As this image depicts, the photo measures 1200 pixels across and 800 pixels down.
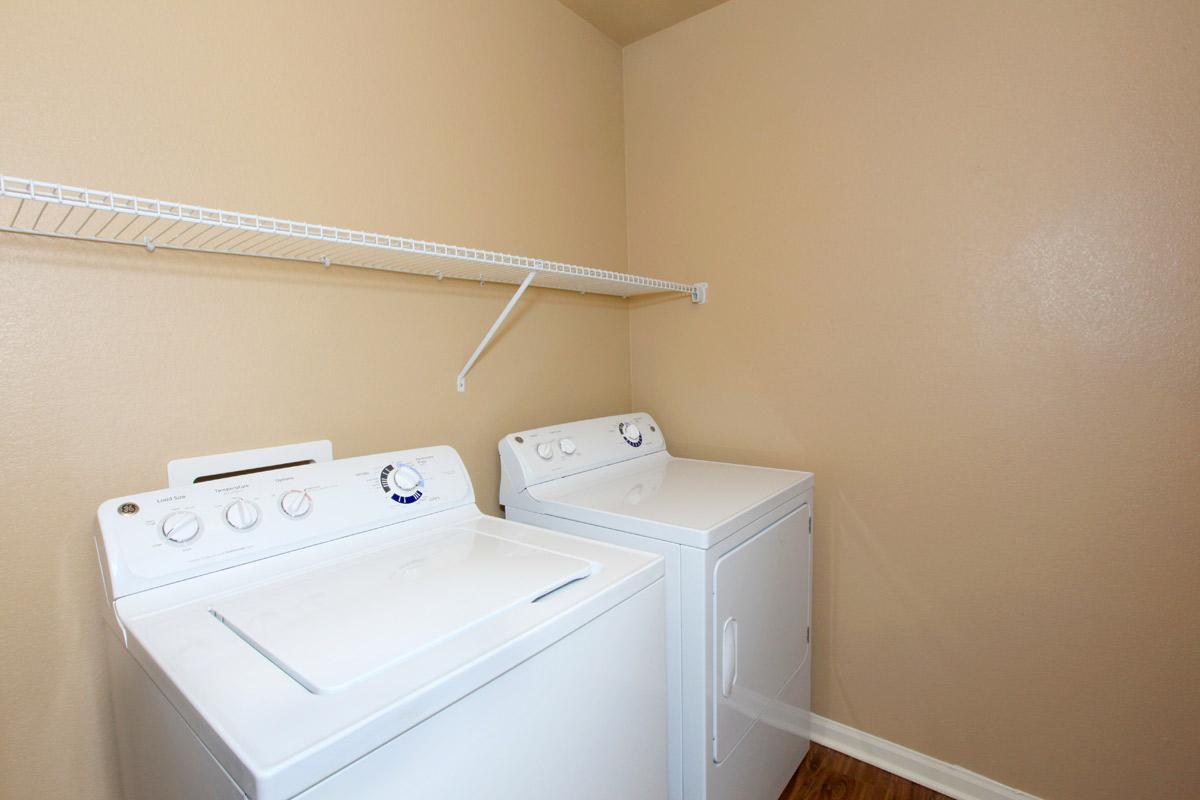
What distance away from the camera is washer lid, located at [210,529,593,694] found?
783mm

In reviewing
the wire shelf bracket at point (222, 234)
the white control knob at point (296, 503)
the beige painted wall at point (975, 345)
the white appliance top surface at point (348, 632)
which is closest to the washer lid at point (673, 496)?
the white appliance top surface at point (348, 632)

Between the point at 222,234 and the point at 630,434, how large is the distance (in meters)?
1.35

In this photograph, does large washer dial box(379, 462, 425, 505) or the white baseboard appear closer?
large washer dial box(379, 462, 425, 505)

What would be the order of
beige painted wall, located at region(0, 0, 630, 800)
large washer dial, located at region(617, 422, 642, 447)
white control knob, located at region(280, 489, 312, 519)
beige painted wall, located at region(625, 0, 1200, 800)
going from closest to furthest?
1. beige painted wall, located at region(0, 0, 630, 800)
2. white control knob, located at region(280, 489, 312, 519)
3. beige painted wall, located at region(625, 0, 1200, 800)
4. large washer dial, located at region(617, 422, 642, 447)

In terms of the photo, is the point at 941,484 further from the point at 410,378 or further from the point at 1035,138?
the point at 410,378

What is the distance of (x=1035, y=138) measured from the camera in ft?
4.99

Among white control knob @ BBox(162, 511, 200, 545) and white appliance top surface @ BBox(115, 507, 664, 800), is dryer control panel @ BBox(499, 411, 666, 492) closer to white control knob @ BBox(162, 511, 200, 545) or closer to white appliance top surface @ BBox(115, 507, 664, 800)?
white appliance top surface @ BBox(115, 507, 664, 800)

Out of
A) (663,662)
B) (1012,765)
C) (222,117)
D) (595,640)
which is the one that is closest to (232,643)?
(595,640)

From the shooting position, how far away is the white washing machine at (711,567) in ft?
4.28

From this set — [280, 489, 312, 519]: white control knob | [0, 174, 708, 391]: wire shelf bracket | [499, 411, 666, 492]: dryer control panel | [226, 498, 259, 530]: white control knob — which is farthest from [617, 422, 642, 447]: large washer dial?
[226, 498, 259, 530]: white control knob

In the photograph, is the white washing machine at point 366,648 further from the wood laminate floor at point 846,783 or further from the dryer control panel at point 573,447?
the wood laminate floor at point 846,783

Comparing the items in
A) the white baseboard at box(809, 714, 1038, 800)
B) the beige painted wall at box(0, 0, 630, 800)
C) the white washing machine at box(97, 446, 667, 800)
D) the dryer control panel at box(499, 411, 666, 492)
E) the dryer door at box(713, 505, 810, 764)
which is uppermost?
the beige painted wall at box(0, 0, 630, 800)

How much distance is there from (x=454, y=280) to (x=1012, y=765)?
217 cm

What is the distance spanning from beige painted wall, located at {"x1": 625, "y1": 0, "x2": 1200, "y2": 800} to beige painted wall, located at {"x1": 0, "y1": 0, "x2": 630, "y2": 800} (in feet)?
2.63
